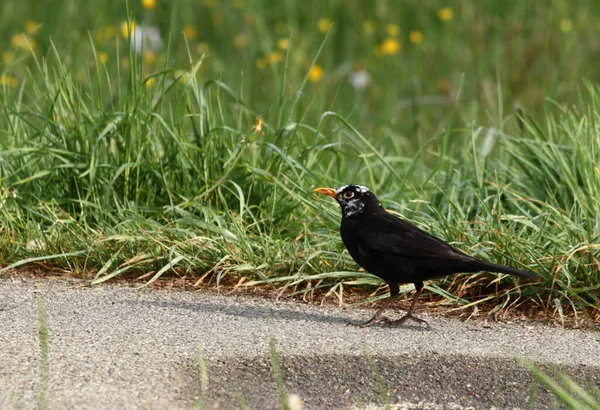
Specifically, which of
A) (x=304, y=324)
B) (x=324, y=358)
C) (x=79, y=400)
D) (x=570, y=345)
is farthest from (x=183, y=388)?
(x=570, y=345)

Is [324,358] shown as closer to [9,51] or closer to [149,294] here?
[149,294]

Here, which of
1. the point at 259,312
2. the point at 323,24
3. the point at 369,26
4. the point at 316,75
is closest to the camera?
the point at 259,312

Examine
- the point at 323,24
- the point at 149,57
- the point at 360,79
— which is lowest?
the point at 149,57

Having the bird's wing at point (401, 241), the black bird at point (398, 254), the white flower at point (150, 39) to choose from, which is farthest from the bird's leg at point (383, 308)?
the white flower at point (150, 39)

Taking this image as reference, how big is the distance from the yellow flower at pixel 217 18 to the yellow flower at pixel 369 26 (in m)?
1.30

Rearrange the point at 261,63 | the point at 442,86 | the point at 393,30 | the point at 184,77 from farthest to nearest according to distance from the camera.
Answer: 1. the point at 393,30
2. the point at 442,86
3. the point at 261,63
4. the point at 184,77

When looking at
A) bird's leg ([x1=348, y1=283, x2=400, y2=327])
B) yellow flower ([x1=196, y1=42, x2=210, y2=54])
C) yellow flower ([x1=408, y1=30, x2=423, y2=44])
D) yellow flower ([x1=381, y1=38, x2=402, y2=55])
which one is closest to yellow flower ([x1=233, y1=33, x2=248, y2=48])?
yellow flower ([x1=196, y1=42, x2=210, y2=54])

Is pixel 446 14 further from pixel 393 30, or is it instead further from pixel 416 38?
pixel 393 30

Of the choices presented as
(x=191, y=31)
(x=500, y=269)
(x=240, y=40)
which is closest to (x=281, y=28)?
(x=240, y=40)

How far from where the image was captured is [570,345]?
12.1ft

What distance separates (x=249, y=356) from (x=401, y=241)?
833 mm

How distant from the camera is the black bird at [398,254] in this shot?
12.4 ft

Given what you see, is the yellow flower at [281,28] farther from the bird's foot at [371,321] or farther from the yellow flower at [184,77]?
the bird's foot at [371,321]

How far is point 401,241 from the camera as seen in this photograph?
12.7 ft
